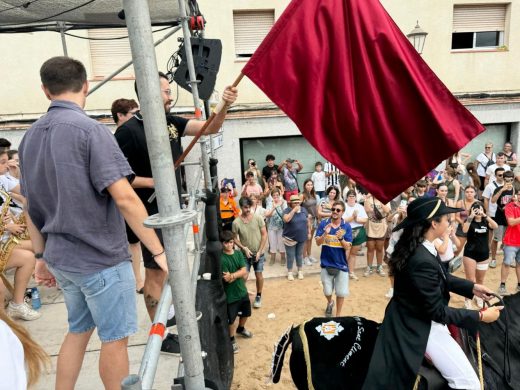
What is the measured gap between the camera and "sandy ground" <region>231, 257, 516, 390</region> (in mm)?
5570

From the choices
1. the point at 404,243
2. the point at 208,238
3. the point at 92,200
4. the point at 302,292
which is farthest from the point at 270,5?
the point at 92,200

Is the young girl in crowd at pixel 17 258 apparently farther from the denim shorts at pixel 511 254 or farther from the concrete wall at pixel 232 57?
the concrete wall at pixel 232 57

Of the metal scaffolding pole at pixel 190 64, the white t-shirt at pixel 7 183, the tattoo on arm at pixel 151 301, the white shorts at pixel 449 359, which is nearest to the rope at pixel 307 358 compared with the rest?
the white shorts at pixel 449 359

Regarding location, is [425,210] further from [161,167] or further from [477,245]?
[477,245]

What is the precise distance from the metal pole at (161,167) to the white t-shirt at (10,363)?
1.57ft

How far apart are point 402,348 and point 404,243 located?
90cm

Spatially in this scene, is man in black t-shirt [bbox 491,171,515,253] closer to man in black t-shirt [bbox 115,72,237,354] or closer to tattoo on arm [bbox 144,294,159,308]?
man in black t-shirt [bbox 115,72,237,354]

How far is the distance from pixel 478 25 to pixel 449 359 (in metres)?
14.2

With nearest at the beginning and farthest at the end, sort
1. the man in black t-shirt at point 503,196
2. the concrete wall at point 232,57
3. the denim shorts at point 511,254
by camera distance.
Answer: the denim shorts at point 511,254 < the man in black t-shirt at point 503,196 < the concrete wall at point 232,57

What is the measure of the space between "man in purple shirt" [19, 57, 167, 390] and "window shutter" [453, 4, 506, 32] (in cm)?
1498

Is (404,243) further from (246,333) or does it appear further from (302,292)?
(302,292)

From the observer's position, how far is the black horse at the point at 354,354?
3.43m

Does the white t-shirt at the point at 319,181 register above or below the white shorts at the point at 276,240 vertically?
above

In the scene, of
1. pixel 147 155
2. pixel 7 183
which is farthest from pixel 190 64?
pixel 7 183
